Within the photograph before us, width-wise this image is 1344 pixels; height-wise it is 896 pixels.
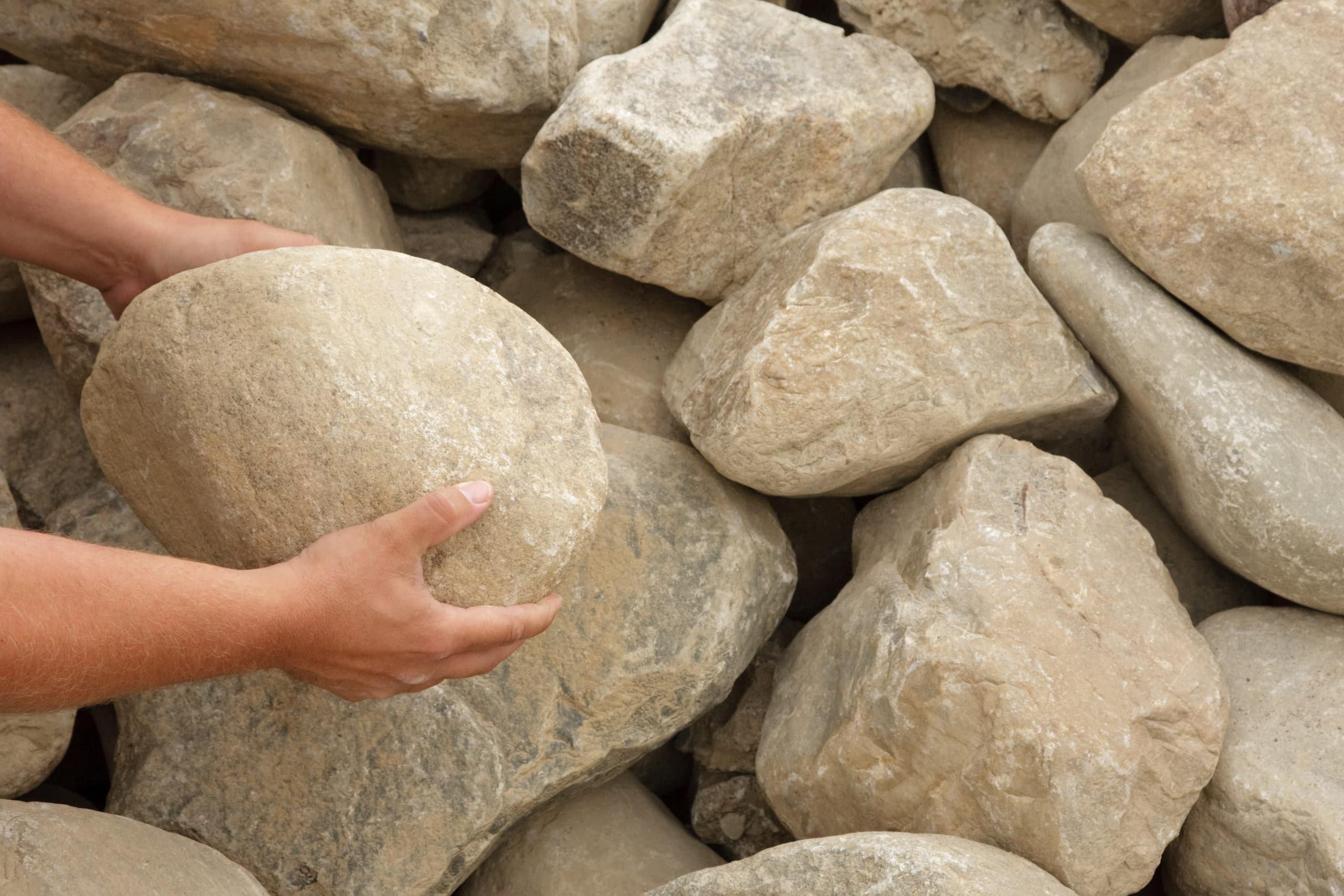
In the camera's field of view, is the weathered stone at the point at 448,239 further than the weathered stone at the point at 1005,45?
Yes

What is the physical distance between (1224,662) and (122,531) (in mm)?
1850

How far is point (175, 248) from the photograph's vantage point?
188cm

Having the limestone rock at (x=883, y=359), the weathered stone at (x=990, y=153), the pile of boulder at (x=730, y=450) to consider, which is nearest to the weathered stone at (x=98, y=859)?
the pile of boulder at (x=730, y=450)

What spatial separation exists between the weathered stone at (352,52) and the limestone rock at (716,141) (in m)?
0.14

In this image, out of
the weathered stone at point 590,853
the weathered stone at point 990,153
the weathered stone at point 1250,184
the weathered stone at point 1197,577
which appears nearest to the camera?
the weathered stone at point 1250,184

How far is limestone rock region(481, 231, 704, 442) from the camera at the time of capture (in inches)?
86.7

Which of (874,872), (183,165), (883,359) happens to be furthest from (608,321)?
(874,872)

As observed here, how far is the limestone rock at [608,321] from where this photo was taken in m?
2.20

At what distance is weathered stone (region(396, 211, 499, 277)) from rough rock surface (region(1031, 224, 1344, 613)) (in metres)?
1.12

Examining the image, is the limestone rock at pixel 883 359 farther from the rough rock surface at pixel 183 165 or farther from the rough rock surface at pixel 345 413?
the rough rock surface at pixel 183 165

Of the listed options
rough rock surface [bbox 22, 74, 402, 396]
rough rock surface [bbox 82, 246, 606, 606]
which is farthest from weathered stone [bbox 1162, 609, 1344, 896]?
rough rock surface [bbox 22, 74, 402, 396]

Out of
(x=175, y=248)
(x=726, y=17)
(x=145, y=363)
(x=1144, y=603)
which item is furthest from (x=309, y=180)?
(x=1144, y=603)

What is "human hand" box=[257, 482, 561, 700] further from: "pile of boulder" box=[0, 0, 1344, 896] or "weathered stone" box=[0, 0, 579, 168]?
"weathered stone" box=[0, 0, 579, 168]

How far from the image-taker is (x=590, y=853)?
6.45 feet
